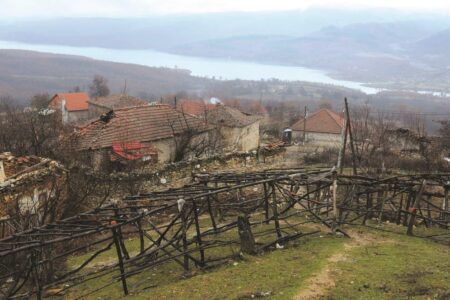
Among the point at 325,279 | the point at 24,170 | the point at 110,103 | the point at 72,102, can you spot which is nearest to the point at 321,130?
the point at 110,103

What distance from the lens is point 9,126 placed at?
87.5ft

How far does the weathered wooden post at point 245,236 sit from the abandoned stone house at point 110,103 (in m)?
36.7

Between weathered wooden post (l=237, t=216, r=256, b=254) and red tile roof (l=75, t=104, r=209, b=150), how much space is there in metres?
12.5

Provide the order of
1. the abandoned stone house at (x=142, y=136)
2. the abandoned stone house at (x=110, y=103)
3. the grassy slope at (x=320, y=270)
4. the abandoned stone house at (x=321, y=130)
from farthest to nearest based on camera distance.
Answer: the abandoned stone house at (x=321, y=130) → the abandoned stone house at (x=110, y=103) → the abandoned stone house at (x=142, y=136) → the grassy slope at (x=320, y=270)

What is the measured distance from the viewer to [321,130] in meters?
52.3

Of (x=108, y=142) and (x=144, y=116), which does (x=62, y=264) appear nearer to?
(x=108, y=142)

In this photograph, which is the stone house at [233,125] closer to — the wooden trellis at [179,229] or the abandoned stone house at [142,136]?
the abandoned stone house at [142,136]

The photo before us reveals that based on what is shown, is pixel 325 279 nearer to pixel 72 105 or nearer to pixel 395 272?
pixel 395 272

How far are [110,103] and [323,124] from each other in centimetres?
2372

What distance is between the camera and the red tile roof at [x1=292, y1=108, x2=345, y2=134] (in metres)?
51.8

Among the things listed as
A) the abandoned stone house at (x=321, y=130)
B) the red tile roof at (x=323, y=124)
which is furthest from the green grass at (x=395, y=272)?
the red tile roof at (x=323, y=124)

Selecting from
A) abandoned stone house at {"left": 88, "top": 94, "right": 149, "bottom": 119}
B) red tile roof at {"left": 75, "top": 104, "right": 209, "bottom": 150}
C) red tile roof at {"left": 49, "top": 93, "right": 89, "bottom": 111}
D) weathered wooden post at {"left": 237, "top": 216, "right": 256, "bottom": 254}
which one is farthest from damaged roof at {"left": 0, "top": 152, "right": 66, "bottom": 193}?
red tile roof at {"left": 49, "top": 93, "right": 89, "bottom": 111}

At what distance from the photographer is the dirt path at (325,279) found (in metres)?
8.28

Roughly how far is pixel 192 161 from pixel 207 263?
35.4 feet
